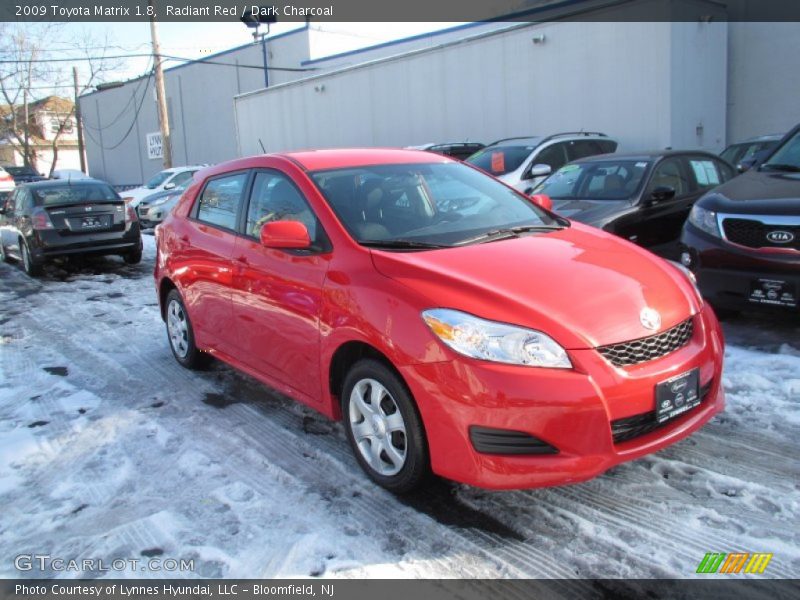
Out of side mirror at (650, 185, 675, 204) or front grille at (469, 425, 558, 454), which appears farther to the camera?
side mirror at (650, 185, 675, 204)

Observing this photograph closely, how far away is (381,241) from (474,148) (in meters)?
11.2

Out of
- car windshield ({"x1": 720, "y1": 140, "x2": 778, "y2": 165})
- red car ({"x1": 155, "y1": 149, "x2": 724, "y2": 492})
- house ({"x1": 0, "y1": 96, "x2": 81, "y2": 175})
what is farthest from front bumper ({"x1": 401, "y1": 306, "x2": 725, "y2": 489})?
house ({"x1": 0, "y1": 96, "x2": 81, "y2": 175})

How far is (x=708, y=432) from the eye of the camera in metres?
3.75

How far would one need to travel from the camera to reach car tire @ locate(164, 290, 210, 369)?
5223mm

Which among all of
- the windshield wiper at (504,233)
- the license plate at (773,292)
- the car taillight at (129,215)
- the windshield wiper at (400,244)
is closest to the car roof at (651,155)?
the license plate at (773,292)

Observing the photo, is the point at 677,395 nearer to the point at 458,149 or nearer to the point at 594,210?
the point at 594,210

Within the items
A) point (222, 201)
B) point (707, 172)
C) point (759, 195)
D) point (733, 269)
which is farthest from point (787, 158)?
point (222, 201)

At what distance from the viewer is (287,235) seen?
3.57 m

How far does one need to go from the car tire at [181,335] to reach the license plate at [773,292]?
4.23m

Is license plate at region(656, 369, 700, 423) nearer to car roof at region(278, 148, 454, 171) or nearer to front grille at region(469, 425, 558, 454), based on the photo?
front grille at region(469, 425, 558, 454)

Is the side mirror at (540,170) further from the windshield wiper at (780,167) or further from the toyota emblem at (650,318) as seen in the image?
the toyota emblem at (650,318)

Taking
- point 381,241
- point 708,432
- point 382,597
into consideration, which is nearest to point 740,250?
point 708,432

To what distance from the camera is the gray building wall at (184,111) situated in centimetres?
2975

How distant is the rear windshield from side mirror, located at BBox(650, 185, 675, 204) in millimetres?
8264
